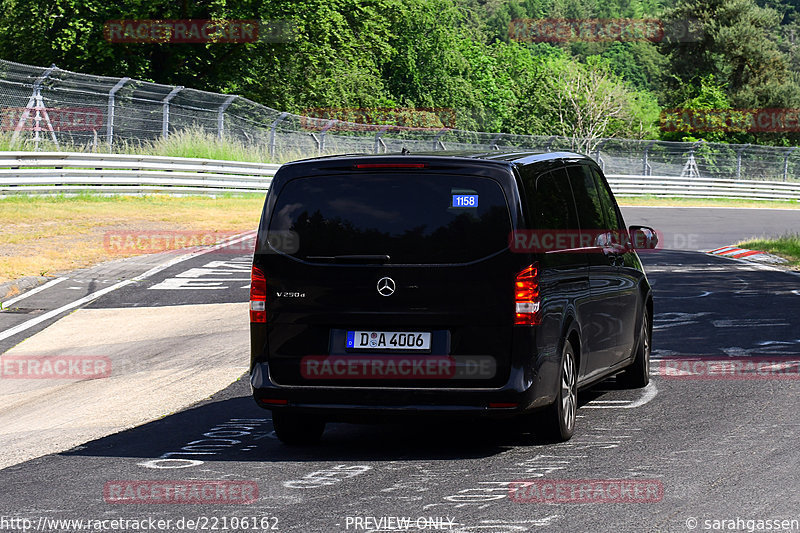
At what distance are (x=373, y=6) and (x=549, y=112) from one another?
2309cm

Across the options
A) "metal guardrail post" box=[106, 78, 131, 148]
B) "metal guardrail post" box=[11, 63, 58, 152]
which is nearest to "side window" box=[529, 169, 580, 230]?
"metal guardrail post" box=[11, 63, 58, 152]

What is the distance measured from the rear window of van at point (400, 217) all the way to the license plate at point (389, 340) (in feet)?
1.42

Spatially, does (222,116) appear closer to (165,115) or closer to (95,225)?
(165,115)

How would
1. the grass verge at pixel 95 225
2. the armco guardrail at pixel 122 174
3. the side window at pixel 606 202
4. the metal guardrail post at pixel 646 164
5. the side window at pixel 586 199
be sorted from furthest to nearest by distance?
1. the metal guardrail post at pixel 646 164
2. the armco guardrail at pixel 122 174
3. the grass verge at pixel 95 225
4. the side window at pixel 606 202
5. the side window at pixel 586 199

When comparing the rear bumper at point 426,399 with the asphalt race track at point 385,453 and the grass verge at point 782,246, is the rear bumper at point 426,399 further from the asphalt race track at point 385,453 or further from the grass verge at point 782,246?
the grass verge at point 782,246

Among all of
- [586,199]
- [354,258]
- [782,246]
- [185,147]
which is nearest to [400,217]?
[354,258]

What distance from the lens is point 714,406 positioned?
8.66m

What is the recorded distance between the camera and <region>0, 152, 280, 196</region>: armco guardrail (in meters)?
26.6

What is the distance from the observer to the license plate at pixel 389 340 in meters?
7.04

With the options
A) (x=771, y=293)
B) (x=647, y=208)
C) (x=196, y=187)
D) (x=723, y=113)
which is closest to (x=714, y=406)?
(x=771, y=293)

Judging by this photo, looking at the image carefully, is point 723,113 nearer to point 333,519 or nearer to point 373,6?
point 373,6

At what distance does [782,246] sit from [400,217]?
59.8 ft

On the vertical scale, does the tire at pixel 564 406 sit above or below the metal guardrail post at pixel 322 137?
below

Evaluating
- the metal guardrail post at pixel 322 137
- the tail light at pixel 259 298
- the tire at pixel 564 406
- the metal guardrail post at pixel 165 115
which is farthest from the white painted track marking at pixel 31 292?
the metal guardrail post at pixel 322 137
